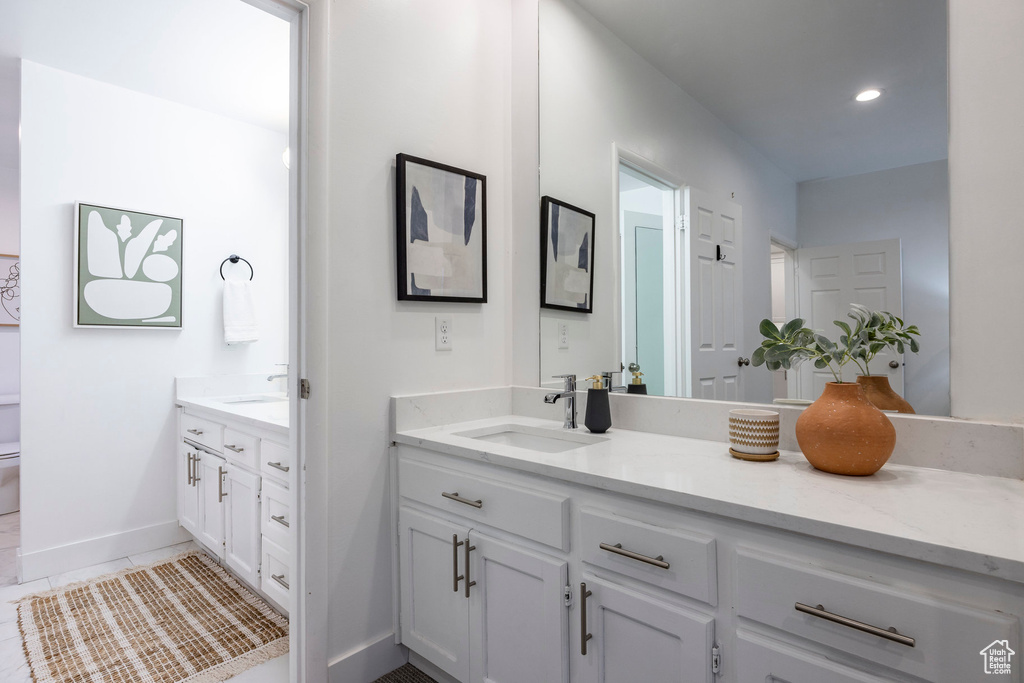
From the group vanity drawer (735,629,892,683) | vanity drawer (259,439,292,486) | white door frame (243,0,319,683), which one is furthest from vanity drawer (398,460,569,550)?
vanity drawer (259,439,292,486)

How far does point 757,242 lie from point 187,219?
9.96 ft

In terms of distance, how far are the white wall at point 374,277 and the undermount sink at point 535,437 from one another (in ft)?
0.76

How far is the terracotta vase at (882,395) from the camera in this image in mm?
1225

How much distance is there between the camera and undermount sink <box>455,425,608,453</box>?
5.41 feet

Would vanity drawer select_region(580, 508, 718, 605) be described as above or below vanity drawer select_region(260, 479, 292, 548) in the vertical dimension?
Answer: above

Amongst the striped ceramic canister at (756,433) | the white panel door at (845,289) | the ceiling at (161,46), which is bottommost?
the striped ceramic canister at (756,433)

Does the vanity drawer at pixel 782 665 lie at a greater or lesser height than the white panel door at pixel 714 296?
lesser

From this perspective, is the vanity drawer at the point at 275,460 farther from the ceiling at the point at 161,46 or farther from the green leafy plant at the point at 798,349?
the ceiling at the point at 161,46

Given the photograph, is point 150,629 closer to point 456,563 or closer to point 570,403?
point 456,563

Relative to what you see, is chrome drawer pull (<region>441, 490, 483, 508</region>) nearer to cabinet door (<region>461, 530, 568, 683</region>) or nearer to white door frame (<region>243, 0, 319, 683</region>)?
cabinet door (<region>461, 530, 568, 683</region>)

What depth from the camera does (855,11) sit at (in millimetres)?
1275

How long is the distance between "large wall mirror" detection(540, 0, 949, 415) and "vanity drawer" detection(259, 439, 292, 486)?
1102 millimetres

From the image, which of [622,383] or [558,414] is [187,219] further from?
[622,383]

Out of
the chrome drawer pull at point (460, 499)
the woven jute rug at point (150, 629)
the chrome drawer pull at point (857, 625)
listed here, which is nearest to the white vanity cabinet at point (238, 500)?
the woven jute rug at point (150, 629)
